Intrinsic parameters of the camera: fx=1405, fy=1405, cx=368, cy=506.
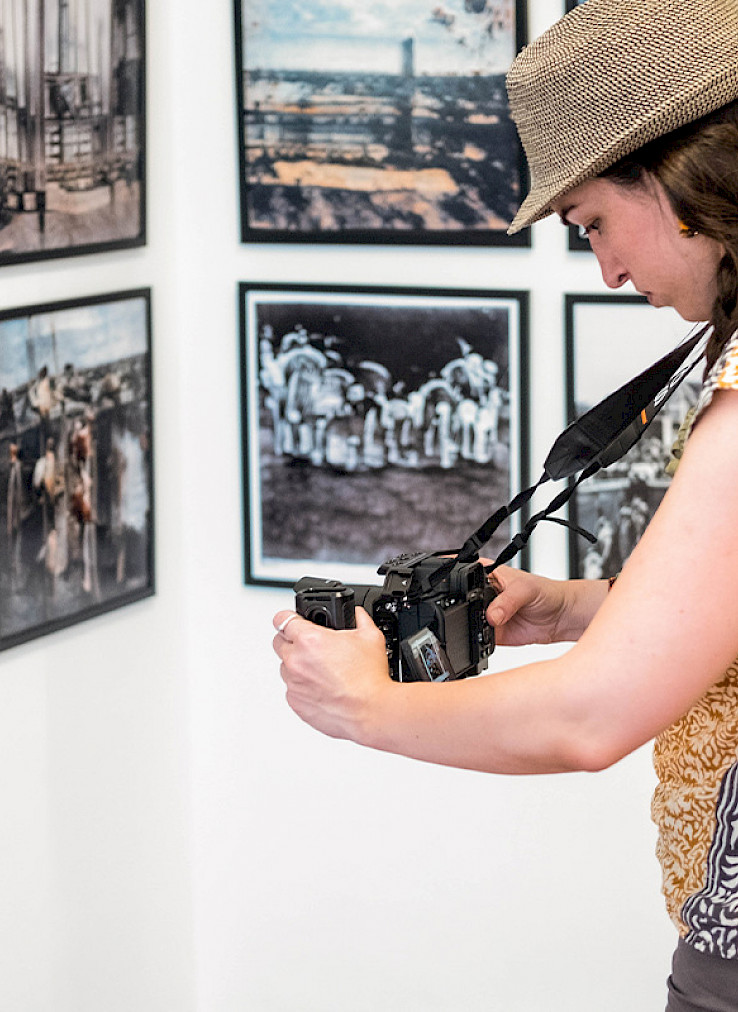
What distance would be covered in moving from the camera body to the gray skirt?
1.13 feet

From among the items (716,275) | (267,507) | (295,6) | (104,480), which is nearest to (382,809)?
(267,507)

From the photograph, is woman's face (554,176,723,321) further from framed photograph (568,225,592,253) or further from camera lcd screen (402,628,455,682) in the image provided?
framed photograph (568,225,592,253)

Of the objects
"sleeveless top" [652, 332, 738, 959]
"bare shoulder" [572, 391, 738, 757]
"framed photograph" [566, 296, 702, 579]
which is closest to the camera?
A: "bare shoulder" [572, 391, 738, 757]

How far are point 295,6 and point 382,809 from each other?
4.58ft

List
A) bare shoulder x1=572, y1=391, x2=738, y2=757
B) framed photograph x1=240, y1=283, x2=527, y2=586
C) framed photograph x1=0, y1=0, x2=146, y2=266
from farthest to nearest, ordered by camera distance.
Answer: framed photograph x1=240, y1=283, x2=527, y2=586
framed photograph x1=0, y1=0, x2=146, y2=266
bare shoulder x1=572, y1=391, x2=738, y2=757

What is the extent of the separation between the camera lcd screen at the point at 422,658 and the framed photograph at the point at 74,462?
3.03ft

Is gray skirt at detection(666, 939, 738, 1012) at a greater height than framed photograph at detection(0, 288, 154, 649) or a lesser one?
lesser

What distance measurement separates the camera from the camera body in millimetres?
1341

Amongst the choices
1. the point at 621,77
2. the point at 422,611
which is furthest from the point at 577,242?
the point at 621,77

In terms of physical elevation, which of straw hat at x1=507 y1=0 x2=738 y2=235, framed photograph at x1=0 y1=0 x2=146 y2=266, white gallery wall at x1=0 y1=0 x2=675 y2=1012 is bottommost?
white gallery wall at x1=0 y1=0 x2=675 y2=1012

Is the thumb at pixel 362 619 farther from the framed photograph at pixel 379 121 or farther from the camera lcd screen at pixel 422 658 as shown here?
the framed photograph at pixel 379 121

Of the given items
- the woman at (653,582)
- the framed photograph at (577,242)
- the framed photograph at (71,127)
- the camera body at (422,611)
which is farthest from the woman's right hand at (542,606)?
the framed photograph at (71,127)

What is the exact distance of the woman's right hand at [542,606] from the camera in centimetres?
161

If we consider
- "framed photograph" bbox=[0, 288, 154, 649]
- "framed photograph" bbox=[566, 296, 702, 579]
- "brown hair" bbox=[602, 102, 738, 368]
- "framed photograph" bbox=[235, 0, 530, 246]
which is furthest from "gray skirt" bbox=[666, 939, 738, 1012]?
"framed photograph" bbox=[235, 0, 530, 246]
